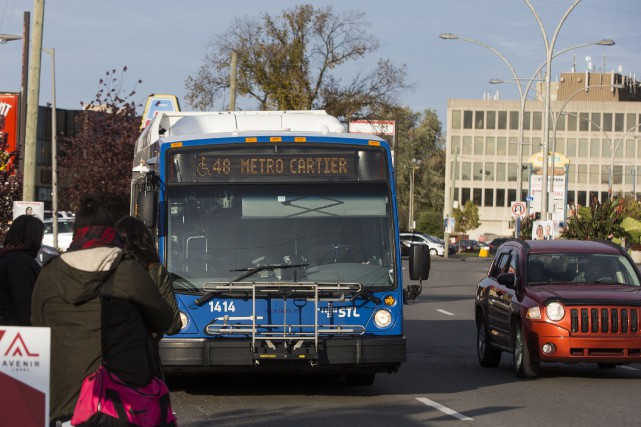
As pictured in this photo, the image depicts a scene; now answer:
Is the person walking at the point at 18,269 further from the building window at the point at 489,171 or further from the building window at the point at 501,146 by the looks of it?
the building window at the point at 489,171

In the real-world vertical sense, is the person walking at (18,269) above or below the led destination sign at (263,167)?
below

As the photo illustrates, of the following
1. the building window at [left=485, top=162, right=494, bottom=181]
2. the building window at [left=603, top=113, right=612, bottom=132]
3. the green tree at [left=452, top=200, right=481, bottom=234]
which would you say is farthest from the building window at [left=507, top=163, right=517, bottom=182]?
the green tree at [left=452, top=200, right=481, bottom=234]

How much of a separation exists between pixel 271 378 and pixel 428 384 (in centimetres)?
189

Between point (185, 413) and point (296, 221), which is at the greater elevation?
point (296, 221)

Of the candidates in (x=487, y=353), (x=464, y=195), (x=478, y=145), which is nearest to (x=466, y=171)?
(x=464, y=195)

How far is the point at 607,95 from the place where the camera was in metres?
136

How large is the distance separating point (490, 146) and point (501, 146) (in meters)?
1.16

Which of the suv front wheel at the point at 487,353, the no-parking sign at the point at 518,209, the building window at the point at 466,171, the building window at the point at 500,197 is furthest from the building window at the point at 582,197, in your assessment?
the suv front wheel at the point at 487,353

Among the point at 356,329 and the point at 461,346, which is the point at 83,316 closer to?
the point at 356,329

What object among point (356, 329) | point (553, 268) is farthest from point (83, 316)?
point (553, 268)

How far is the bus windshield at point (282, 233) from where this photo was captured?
490 inches

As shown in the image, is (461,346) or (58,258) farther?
(461,346)

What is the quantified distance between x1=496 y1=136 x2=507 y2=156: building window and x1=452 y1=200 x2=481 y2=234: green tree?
11.9 m

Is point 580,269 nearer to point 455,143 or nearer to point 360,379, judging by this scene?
point 360,379
